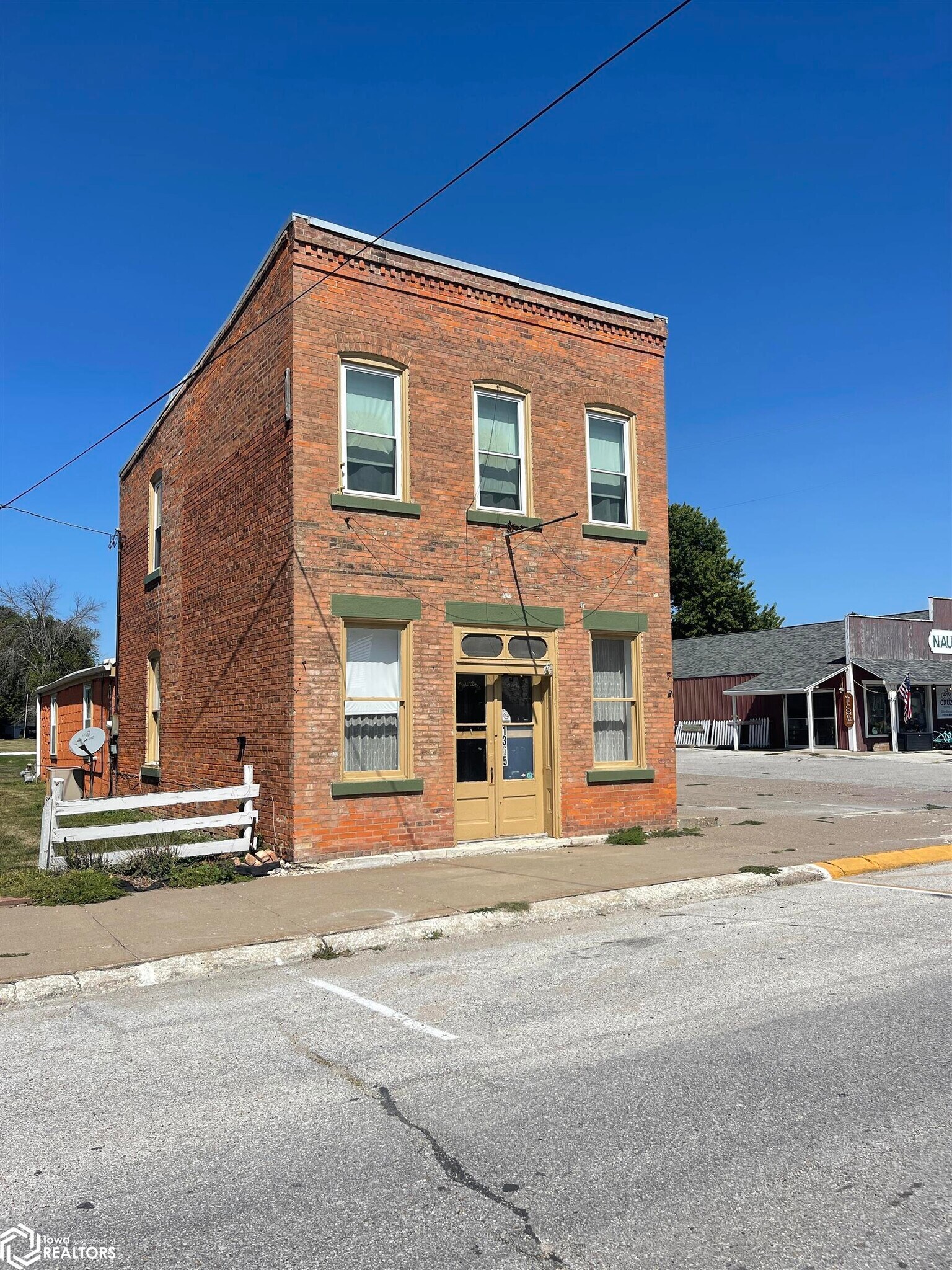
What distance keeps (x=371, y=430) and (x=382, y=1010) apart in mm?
8002

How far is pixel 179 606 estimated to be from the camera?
16281mm

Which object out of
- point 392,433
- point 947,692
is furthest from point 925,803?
point 947,692

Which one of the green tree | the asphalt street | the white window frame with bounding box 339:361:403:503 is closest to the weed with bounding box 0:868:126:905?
the asphalt street

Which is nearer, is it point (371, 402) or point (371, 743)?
point (371, 743)

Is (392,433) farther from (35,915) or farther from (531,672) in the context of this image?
(35,915)

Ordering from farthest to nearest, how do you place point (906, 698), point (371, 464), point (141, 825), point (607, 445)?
point (906, 698), point (607, 445), point (371, 464), point (141, 825)

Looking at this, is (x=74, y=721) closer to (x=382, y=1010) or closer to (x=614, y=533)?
(x=614, y=533)

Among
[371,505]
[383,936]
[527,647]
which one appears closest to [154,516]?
[371,505]

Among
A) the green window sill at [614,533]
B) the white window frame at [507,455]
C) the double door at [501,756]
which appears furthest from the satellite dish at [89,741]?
the green window sill at [614,533]

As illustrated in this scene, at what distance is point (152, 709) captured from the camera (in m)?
17.9

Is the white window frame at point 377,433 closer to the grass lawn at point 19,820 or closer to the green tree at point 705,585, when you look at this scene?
the grass lawn at point 19,820

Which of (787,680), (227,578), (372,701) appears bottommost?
(372,701)

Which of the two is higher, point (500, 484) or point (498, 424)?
point (498, 424)

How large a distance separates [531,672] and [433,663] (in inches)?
62.2
